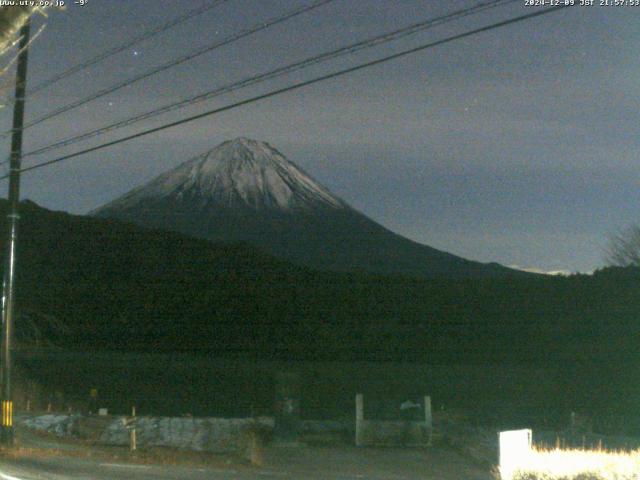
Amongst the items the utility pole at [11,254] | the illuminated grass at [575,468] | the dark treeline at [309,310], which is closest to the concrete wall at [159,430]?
the utility pole at [11,254]

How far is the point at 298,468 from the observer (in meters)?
15.6

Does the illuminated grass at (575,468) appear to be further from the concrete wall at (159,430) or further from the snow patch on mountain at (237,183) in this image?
the snow patch on mountain at (237,183)

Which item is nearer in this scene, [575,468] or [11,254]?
[575,468]

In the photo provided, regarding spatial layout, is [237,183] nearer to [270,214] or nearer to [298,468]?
[270,214]

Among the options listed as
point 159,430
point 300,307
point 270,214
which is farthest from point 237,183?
point 159,430

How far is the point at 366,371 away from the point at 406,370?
7.94 feet

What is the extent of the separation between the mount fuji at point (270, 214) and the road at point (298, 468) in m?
104

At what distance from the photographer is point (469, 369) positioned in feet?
152

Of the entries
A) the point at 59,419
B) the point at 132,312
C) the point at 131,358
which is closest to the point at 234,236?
the point at 132,312

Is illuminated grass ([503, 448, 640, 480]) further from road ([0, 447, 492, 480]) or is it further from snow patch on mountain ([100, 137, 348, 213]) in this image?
snow patch on mountain ([100, 137, 348, 213])

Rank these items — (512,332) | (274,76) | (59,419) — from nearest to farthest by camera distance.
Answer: (274,76)
(59,419)
(512,332)

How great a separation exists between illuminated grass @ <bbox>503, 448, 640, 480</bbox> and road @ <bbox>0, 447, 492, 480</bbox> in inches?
137

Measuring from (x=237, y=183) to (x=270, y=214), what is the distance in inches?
603

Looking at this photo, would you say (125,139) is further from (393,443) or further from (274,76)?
(393,443)
